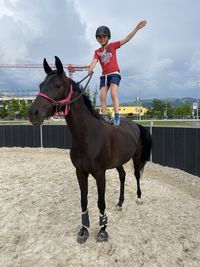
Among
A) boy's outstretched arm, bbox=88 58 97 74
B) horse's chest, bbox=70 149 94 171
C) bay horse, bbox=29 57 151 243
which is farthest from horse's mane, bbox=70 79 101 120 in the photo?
horse's chest, bbox=70 149 94 171

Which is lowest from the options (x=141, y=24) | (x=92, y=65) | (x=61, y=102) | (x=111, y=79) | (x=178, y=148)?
(x=178, y=148)

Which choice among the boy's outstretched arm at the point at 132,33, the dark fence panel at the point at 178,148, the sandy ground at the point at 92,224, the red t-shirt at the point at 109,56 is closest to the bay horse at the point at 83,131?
the sandy ground at the point at 92,224

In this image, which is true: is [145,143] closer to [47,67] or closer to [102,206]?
[102,206]

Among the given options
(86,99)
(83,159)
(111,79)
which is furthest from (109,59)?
(83,159)

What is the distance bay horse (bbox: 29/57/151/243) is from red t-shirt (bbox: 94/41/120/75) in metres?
1.01

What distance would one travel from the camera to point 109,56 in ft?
16.4

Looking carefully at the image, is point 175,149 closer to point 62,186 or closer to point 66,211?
point 62,186

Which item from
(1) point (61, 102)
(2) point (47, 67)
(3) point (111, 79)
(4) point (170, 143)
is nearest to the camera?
(1) point (61, 102)

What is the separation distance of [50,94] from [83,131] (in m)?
0.76

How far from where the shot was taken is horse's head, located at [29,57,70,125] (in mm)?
3488

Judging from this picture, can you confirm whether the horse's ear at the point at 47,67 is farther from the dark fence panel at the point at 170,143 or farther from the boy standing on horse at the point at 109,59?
the dark fence panel at the point at 170,143

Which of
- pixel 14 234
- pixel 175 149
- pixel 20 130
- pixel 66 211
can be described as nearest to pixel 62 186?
pixel 66 211

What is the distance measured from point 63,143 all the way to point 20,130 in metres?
2.62

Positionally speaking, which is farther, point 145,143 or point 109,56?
point 145,143
